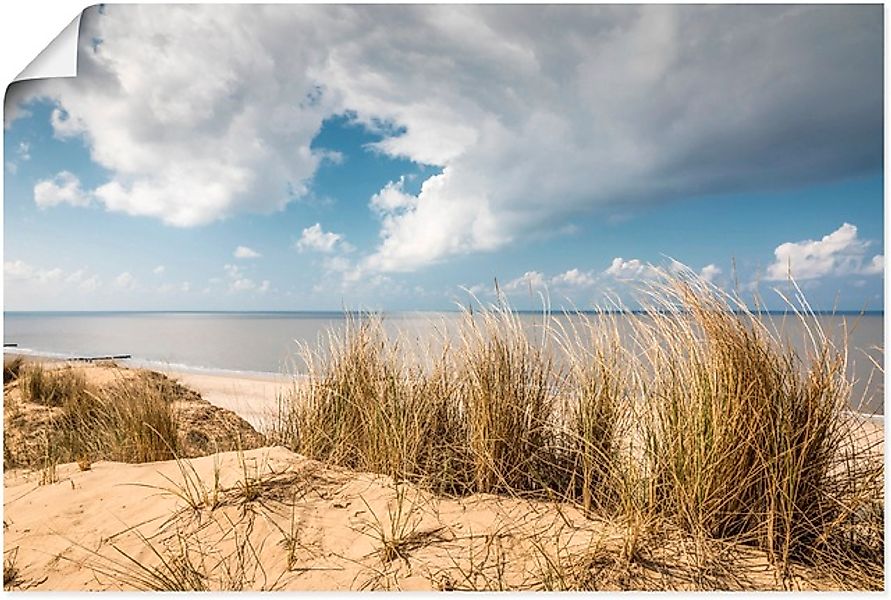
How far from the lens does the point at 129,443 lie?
131 inches

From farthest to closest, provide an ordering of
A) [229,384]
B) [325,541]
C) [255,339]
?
[255,339], [229,384], [325,541]

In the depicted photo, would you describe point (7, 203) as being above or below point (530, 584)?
above

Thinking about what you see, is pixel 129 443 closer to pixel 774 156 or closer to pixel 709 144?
pixel 709 144

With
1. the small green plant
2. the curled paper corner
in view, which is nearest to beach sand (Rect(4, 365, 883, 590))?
the small green plant

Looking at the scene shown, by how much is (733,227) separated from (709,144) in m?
0.62

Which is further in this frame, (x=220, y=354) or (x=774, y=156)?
(x=220, y=354)

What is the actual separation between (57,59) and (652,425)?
2.55 meters

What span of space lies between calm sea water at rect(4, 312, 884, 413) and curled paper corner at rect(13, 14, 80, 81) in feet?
4.49

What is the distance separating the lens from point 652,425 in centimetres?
211

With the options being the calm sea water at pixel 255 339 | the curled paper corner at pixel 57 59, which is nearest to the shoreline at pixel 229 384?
the calm sea water at pixel 255 339

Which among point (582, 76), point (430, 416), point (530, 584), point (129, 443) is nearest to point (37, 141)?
point (129, 443)

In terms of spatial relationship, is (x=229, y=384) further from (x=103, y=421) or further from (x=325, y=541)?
(x=325, y=541)

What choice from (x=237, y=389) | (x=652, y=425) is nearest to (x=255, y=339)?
(x=237, y=389)

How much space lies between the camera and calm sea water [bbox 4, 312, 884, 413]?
2.09 metres
